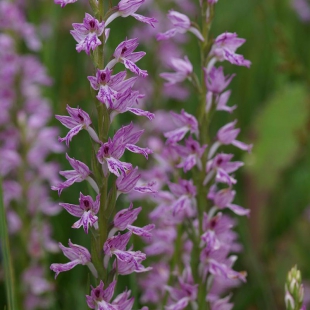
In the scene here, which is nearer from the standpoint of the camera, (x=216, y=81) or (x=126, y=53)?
(x=126, y=53)

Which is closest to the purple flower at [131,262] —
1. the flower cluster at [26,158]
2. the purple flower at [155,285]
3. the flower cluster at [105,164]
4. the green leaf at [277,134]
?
the flower cluster at [105,164]

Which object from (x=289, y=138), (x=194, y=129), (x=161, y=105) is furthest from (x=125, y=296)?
(x=161, y=105)

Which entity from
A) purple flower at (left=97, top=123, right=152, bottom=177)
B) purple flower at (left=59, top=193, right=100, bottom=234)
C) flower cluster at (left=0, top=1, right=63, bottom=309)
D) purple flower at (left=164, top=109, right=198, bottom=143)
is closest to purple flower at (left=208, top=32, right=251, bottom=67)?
purple flower at (left=164, top=109, right=198, bottom=143)

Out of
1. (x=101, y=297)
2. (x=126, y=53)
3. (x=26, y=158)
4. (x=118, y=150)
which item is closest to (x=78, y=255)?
(x=101, y=297)

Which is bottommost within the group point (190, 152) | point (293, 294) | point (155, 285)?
point (155, 285)

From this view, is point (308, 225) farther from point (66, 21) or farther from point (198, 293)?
point (66, 21)

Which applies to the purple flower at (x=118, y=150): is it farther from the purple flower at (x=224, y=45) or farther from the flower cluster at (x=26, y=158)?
the flower cluster at (x=26, y=158)

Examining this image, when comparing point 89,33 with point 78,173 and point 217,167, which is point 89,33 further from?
point 217,167

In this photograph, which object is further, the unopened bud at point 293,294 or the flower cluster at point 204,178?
the flower cluster at point 204,178
